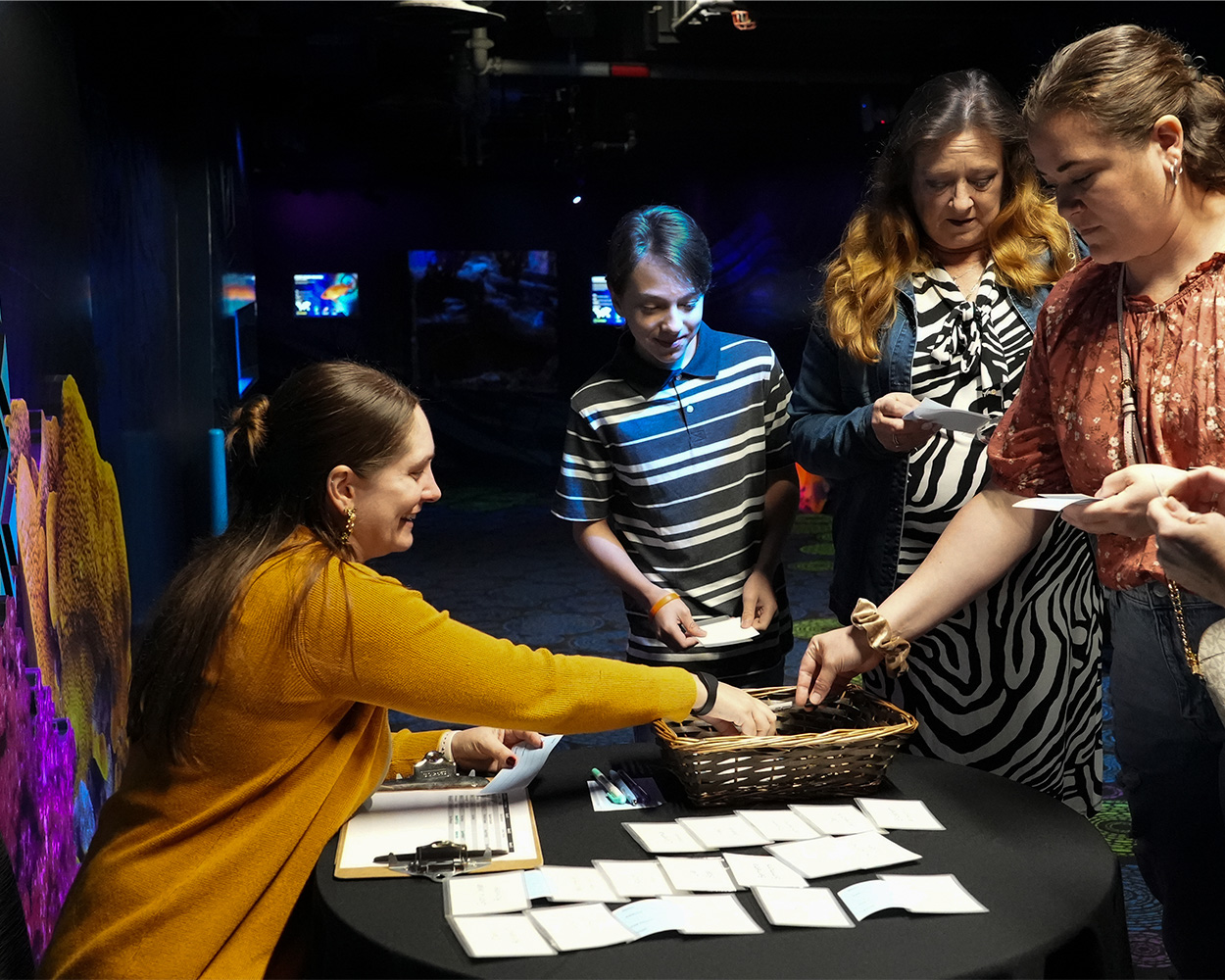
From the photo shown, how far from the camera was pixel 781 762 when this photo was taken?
1653 mm

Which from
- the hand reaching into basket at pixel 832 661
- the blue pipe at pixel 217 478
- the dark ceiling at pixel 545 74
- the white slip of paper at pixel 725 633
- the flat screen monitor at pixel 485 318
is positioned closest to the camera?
the hand reaching into basket at pixel 832 661

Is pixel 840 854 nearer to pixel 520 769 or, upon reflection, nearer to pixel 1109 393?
pixel 520 769

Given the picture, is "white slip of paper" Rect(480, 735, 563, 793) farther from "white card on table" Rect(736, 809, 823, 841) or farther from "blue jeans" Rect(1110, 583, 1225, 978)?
"blue jeans" Rect(1110, 583, 1225, 978)

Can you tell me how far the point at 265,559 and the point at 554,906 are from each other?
2.14 feet

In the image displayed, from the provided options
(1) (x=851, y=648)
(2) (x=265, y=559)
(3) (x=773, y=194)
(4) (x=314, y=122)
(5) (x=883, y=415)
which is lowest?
(1) (x=851, y=648)

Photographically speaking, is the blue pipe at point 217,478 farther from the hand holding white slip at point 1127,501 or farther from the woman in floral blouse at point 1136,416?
the hand holding white slip at point 1127,501

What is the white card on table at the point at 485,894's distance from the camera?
1345mm

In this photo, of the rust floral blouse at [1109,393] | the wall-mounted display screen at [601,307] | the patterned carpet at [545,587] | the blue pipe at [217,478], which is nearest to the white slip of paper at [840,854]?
the rust floral blouse at [1109,393]

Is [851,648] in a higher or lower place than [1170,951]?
higher

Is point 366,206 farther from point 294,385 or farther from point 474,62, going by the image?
point 294,385

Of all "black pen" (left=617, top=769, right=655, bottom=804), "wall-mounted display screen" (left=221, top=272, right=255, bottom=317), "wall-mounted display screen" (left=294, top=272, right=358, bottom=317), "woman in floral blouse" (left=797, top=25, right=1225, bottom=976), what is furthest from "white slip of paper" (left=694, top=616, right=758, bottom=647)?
"wall-mounted display screen" (left=294, top=272, right=358, bottom=317)

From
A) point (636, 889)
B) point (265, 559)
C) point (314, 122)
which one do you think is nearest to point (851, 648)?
point (636, 889)

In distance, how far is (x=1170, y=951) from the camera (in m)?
1.87

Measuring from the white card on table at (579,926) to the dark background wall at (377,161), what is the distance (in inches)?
70.5
